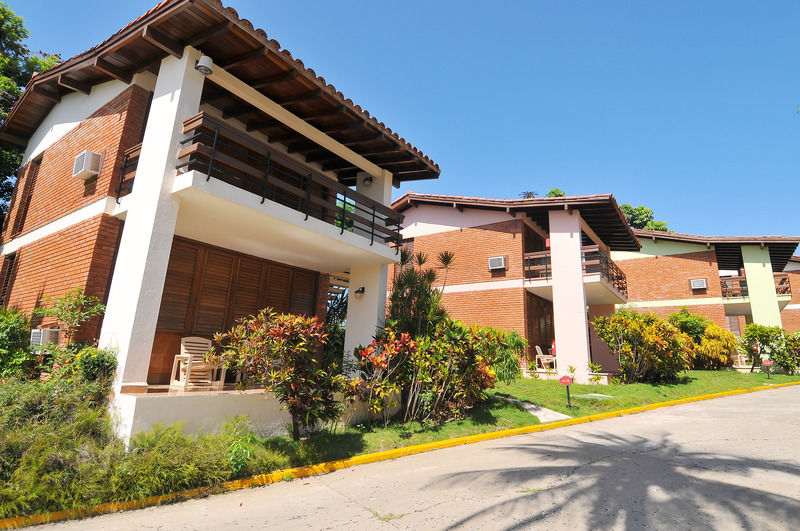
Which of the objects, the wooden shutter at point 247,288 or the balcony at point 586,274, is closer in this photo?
the wooden shutter at point 247,288

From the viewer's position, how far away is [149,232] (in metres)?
6.45

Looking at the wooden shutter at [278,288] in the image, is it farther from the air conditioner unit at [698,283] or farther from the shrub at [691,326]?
the air conditioner unit at [698,283]

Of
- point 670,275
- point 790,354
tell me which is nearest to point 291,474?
point 790,354

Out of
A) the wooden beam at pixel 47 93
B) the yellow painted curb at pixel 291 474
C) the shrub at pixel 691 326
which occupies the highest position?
the wooden beam at pixel 47 93

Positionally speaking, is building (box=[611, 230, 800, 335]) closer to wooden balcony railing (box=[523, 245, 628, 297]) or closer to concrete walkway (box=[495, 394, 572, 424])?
wooden balcony railing (box=[523, 245, 628, 297])

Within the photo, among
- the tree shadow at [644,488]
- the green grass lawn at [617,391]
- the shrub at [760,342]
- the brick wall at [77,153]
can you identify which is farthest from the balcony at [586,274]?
the brick wall at [77,153]

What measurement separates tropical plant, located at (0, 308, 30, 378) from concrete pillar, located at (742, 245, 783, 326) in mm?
31356

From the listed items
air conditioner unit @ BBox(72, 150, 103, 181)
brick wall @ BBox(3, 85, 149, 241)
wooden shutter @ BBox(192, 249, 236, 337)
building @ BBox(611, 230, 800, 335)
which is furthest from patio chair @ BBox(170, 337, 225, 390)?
building @ BBox(611, 230, 800, 335)

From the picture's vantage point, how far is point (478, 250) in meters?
19.3

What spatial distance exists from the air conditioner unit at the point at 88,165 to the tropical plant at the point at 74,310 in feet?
7.80

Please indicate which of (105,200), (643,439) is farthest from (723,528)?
(105,200)

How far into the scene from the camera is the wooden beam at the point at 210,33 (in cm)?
675

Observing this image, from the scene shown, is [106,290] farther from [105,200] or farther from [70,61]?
[70,61]

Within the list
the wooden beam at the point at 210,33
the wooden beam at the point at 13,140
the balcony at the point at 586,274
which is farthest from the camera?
the balcony at the point at 586,274
